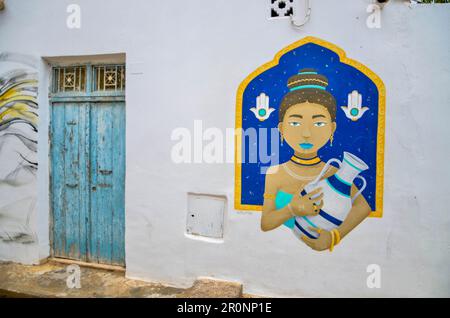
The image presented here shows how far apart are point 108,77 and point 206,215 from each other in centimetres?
202

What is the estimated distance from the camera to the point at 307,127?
299 centimetres

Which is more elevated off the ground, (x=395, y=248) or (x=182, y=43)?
(x=182, y=43)

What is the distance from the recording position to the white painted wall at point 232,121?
2799mm

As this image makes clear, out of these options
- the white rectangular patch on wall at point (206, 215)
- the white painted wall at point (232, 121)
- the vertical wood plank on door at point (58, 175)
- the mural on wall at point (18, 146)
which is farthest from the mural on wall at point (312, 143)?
the mural on wall at point (18, 146)

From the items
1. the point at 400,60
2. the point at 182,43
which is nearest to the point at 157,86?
the point at 182,43

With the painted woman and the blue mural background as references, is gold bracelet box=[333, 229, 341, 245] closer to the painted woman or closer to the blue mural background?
the painted woman

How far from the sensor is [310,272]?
3033 mm

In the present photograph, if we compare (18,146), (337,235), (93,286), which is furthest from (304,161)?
(18,146)

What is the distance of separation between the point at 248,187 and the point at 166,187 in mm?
918

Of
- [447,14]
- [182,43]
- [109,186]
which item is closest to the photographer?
[447,14]

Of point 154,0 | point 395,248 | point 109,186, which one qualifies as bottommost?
point 395,248

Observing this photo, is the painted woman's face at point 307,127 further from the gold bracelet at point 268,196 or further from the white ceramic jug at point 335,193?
the gold bracelet at point 268,196

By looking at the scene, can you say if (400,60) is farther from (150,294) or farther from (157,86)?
(150,294)

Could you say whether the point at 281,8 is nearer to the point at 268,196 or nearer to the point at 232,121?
the point at 232,121
